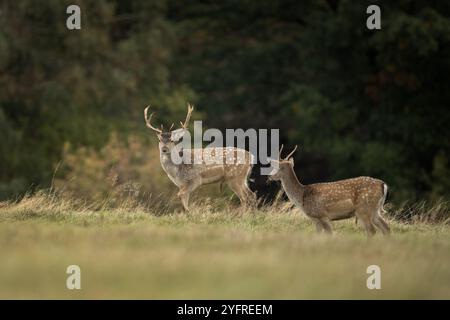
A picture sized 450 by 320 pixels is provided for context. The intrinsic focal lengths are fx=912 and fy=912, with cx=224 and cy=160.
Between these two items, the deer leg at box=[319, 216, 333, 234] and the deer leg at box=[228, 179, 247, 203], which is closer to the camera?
the deer leg at box=[319, 216, 333, 234]

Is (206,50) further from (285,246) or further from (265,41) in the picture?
(285,246)

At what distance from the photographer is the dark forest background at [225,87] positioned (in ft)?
79.3

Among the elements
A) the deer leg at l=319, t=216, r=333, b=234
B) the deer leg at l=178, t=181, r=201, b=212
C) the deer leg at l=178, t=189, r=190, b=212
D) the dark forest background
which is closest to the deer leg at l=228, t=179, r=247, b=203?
the deer leg at l=178, t=181, r=201, b=212

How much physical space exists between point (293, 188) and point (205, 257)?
10.0 ft

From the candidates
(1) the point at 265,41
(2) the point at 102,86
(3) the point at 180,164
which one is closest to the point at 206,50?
(1) the point at 265,41

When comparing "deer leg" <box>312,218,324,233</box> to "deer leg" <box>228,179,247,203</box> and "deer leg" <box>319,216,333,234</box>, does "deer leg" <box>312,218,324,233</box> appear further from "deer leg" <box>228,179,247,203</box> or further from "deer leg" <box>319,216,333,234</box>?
"deer leg" <box>228,179,247,203</box>

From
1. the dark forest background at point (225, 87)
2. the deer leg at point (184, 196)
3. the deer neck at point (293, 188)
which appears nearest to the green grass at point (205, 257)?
the deer neck at point (293, 188)

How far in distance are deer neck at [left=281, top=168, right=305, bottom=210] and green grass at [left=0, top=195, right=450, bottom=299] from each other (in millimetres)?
368

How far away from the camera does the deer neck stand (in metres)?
11.1

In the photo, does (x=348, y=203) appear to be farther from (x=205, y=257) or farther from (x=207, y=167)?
(x=207, y=167)

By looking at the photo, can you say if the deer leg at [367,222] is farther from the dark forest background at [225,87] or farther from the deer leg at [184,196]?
the dark forest background at [225,87]

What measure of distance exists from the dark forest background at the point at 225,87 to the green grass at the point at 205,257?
38.6 feet

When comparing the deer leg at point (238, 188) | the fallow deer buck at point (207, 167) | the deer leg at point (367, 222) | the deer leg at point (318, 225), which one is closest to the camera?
the deer leg at point (367, 222)

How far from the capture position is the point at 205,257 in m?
8.45
